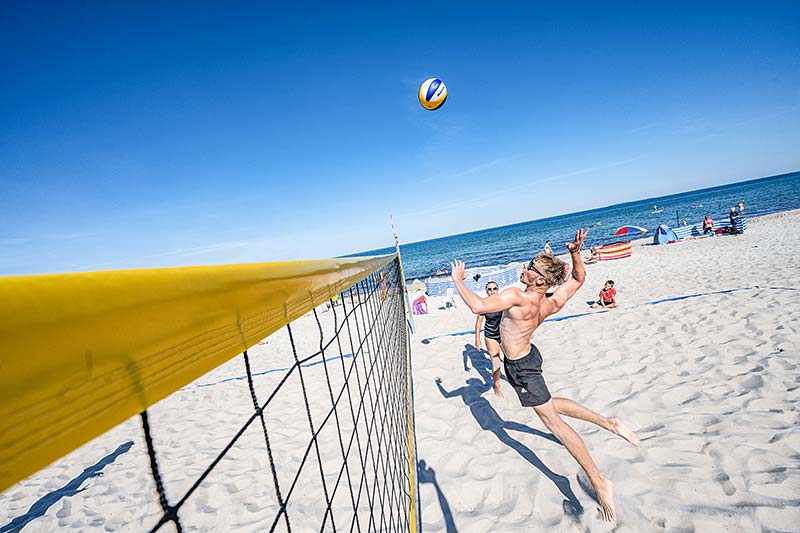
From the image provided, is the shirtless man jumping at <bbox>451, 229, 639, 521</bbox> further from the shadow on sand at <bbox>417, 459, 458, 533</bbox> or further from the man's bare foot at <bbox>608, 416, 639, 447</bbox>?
the shadow on sand at <bbox>417, 459, 458, 533</bbox>

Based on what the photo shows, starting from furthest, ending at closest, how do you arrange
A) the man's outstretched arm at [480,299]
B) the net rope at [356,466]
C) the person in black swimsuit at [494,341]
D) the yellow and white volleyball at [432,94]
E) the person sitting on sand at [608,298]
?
the person sitting on sand at [608,298] → the yellow and white volleyball at [432,94] → the person in black swimsuit at [494,341] → the man's outstretched arm at [480,299] → the net rope at [356,466]

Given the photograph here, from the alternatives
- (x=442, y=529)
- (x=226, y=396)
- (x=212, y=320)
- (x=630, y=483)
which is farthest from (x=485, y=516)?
(x=226, y=396)

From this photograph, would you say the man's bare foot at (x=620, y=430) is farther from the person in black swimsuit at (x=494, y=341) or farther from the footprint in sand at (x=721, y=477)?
the person in black swimsuit at (x=494, y=341)

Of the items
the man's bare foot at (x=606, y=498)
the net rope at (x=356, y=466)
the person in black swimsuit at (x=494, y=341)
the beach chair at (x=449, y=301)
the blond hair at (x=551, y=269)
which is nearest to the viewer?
the net rope at (x=356, y=466)

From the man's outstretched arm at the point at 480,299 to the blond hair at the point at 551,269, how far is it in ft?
0.92

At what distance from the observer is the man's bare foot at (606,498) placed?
94.0 inches

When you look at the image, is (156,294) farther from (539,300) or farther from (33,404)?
(539,300)

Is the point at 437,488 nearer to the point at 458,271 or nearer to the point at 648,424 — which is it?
the point at 458,271

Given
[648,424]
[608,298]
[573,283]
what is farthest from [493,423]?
[608,298]

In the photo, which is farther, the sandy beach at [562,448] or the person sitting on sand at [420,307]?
the person sitting on sand at [420,307]

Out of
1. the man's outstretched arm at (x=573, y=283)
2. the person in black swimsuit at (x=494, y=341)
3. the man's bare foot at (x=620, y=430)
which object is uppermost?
the man's outstretched arm at (x=573, y=283)

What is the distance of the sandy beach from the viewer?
2486 millimetres

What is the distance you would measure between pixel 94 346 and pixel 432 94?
662cm

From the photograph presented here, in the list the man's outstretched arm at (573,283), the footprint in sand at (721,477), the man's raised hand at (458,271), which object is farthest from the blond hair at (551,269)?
the footprint in sand at (721,477)
